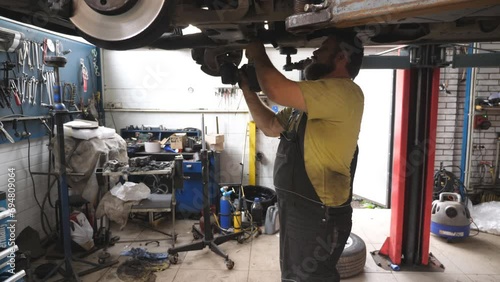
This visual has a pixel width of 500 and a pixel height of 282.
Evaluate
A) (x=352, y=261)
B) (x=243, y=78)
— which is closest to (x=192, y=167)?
(x=352, y=261)

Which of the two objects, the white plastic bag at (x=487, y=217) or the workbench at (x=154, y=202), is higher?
the workbench at (x=154, y=202)

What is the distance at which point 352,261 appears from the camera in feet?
8.07

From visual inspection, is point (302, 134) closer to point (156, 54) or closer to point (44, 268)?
point (44, 268)

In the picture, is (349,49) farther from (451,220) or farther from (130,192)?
(451,220)

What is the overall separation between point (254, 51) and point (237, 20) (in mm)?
141

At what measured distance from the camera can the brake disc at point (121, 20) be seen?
2.91ft

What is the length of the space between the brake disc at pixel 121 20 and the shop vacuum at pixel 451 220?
3.12 metres

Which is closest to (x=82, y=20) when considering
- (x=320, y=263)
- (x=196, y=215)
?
(x=320, y=263)

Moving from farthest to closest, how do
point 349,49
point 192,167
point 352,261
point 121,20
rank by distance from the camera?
point 192,167, point 352,261, point 349,49, point 121,20

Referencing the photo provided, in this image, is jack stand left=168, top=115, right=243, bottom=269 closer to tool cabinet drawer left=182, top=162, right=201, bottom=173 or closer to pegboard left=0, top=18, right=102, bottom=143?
tool cabinet drawer left=182, top=162, right=201, bottom=173

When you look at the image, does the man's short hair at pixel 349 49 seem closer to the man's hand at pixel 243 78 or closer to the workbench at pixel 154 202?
the man's hand at pixel 243 78

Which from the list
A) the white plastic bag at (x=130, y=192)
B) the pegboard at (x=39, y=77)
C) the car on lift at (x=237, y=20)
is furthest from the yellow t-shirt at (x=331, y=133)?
the pegboard at (x=39, y=77)

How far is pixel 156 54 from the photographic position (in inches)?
162

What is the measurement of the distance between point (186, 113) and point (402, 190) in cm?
273
